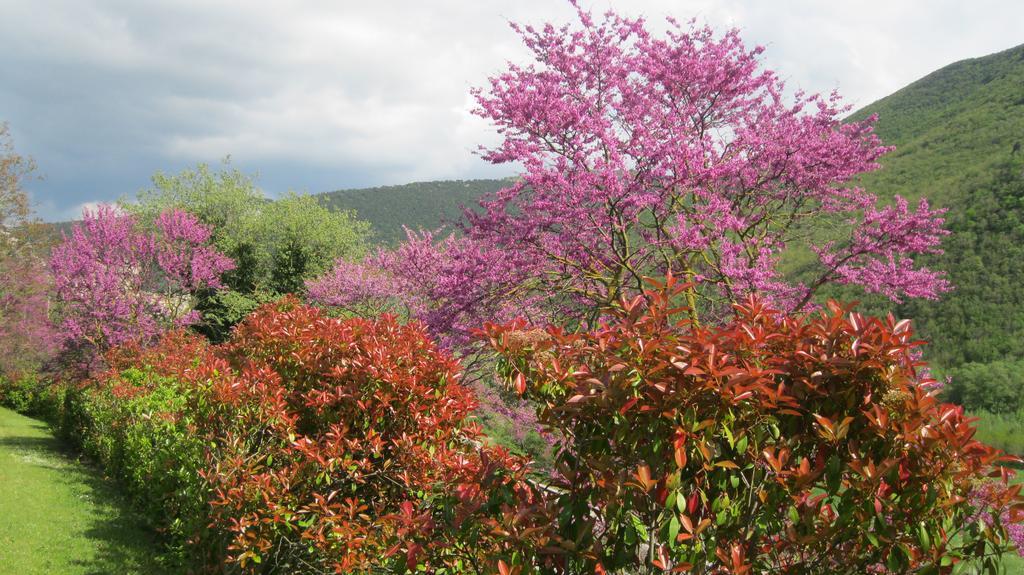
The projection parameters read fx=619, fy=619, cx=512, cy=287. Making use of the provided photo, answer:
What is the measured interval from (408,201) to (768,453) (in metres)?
94.3

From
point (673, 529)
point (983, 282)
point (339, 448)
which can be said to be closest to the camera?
point (673, 529)

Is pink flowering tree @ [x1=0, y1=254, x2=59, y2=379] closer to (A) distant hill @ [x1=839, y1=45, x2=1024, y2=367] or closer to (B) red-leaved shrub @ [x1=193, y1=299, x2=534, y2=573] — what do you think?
(B) red-leaved shrub @ [x1=193, y1=299, x2=534, y2=573]

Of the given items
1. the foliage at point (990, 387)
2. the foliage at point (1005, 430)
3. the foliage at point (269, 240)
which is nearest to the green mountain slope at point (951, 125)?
the foliage at point (990, 387)

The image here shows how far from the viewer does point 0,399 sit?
27.9 metres

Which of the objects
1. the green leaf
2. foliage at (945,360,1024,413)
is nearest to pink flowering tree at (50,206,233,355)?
the green leaf

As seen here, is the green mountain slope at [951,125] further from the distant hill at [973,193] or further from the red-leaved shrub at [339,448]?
the red-leaved shrub at [339,448]

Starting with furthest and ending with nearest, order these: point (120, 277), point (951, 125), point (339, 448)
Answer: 1. point (951, 125)
2. point (120, 277)
3. point (339, 448)

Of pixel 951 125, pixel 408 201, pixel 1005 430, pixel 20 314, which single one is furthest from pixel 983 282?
pixel 408 201

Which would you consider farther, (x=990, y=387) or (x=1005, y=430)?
(x=990, y=387)

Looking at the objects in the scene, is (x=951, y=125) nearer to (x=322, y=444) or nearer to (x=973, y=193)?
(x=973, y=193)

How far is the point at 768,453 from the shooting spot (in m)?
2.19

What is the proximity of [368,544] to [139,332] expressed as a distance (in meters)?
14.4

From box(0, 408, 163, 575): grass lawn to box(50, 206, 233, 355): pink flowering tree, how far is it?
3348 millimetres

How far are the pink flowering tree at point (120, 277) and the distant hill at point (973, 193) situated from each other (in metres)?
32.0
